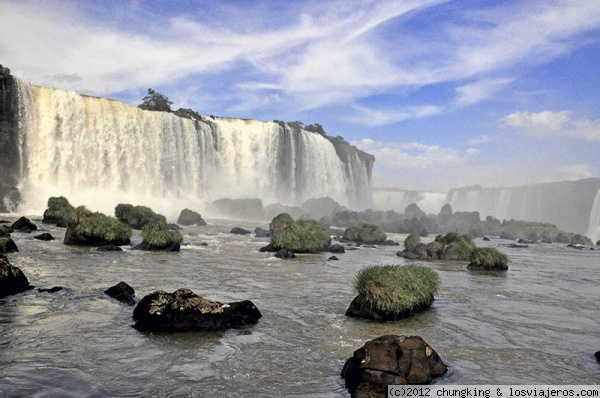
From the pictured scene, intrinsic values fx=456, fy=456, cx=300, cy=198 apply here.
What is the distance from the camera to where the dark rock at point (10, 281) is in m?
12.1

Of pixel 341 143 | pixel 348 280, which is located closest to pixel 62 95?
pixel 348 280

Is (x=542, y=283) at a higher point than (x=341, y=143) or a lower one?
lower

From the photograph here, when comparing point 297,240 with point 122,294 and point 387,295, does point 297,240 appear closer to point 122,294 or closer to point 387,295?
point 122,294

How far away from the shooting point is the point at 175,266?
65.0ft

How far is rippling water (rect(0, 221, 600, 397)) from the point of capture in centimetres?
719

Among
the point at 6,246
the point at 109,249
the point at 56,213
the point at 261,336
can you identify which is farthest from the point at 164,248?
the point at 261,336

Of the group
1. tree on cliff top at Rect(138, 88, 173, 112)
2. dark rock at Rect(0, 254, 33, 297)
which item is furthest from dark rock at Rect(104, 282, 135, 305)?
tree on cliff top at Rect(138, 88, 173, 112)

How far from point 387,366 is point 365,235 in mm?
34506

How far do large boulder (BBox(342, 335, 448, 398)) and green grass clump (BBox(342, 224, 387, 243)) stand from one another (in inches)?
1320

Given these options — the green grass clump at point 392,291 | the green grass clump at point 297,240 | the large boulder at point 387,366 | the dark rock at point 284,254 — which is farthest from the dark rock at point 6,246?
the large boulder at point 387,366

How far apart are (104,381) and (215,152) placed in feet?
230

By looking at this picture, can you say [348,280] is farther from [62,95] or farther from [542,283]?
[62,95]

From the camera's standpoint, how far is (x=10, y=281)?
12242 millimetres

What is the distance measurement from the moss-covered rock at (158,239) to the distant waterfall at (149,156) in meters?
26.4
